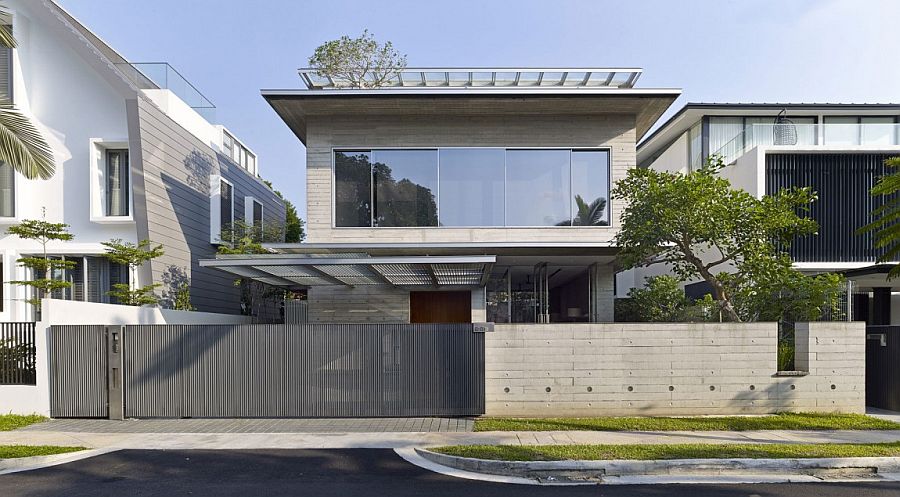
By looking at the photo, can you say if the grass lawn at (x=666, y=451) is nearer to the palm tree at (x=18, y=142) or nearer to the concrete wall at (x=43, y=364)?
the concrete wall at (x=43, y=364)

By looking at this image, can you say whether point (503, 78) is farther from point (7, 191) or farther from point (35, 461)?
point (7, 191)

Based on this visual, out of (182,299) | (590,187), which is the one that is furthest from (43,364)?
(590,187)

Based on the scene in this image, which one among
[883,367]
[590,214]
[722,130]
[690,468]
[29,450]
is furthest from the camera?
[722,130]

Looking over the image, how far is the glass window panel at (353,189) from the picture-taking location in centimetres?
1581

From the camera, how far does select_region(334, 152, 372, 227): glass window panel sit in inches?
623

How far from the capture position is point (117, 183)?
57.9 ft

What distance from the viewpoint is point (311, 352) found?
12.1 m

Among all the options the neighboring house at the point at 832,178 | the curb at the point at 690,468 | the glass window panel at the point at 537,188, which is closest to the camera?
the curb at the point at 690,468

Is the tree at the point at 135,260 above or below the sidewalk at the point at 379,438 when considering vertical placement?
above

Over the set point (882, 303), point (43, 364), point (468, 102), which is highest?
point (468, 102)

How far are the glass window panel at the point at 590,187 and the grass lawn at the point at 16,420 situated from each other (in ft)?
41.0

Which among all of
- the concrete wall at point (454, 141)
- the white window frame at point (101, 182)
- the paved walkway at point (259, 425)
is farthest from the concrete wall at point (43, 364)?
the concrete wall at point (454, 141)

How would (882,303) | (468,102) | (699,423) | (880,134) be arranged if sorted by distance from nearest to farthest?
(699,423), (468,102), (882,303), (880,134)

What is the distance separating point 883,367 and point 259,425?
13.1 meters
